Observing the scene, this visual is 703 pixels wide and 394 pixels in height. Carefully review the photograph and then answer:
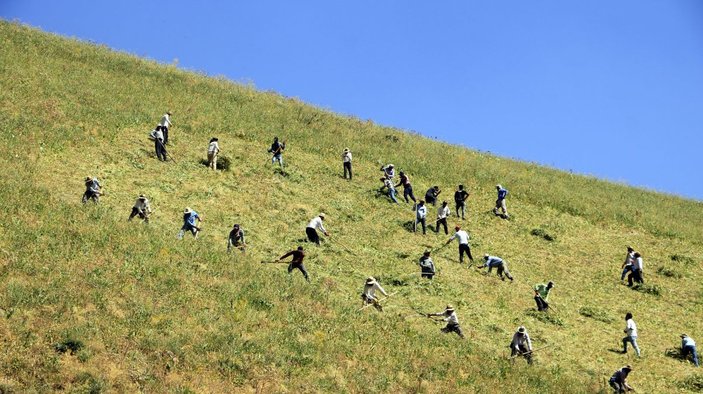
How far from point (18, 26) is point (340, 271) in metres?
38.7

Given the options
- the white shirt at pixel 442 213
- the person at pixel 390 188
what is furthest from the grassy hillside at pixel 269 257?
the white shirt at pixel 442 213

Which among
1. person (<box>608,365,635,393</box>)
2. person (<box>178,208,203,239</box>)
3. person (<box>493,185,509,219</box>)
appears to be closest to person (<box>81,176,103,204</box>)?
person (<box>178,208,203,239</box>)

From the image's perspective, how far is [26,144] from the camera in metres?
33.3

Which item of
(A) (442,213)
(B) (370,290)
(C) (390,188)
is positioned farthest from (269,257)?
(C) (390,188)

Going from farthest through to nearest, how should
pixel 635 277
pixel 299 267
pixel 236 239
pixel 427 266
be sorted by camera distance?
pixel 635 277
pixel 427 266
pixel 236 239
pixel 299 267

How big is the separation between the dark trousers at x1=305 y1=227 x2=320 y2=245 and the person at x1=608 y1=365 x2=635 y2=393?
44.7 feet

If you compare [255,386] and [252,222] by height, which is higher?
[252,222]

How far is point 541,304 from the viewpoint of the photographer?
1142 inches

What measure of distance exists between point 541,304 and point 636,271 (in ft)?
24.8

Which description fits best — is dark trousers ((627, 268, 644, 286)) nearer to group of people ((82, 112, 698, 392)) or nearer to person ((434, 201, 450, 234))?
group of people ((82, 112, 698, 392))

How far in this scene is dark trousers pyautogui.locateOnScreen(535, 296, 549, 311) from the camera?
1137 inches

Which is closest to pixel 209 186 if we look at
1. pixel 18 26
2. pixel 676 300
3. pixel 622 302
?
pixel 622 302

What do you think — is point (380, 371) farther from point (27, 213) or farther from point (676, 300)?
point (676, 300)

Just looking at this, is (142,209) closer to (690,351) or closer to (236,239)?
(236,239)
